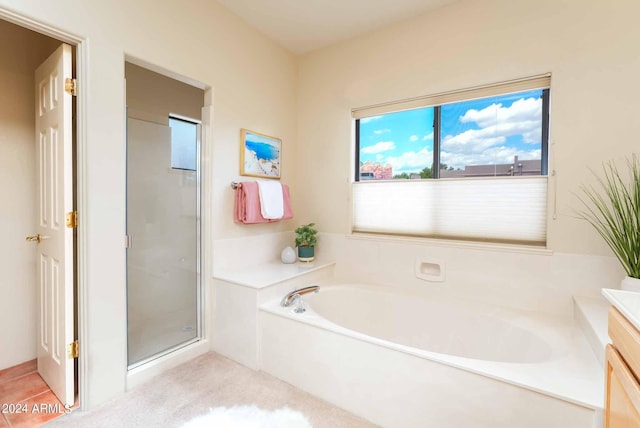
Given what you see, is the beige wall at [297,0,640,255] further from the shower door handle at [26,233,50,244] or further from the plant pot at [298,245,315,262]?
the shower door handle at [26,233,50,244]

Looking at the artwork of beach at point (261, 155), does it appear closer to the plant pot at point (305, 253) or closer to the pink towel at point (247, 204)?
the pink towel at point (247, 204)

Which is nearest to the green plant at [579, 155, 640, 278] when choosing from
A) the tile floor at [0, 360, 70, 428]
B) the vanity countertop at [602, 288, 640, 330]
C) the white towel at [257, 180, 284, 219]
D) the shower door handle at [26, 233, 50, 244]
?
the vanity countertop at [602, 288, 640, 330]

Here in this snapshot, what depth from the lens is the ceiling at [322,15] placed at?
90.0 inches

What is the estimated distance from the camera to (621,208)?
5.62ft

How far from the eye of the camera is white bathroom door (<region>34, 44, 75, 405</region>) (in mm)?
1628

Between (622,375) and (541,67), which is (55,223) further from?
(541,67)

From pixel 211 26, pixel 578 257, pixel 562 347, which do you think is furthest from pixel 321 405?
pixel 211 26

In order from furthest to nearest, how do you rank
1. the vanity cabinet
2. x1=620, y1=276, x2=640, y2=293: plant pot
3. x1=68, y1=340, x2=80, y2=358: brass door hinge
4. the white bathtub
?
x1=68, y1=340, x2=80, y2=358: brass door hinge < x1=620, y1=276, x2=640, y2=293: plant pot < the white bathtub < the vanity cabinet

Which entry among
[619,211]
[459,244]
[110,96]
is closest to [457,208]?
[459,244]

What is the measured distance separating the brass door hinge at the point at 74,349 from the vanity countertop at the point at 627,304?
7.85 ft

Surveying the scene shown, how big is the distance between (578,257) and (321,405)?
1.86 m

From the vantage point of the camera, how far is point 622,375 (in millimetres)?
797

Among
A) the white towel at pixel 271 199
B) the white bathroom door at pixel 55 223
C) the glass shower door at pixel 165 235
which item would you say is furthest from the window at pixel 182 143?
the white bathroom door at pixel 55 223

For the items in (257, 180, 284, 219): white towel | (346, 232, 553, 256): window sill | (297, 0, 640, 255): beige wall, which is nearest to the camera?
(297, 0, 640, 255): beige wall
